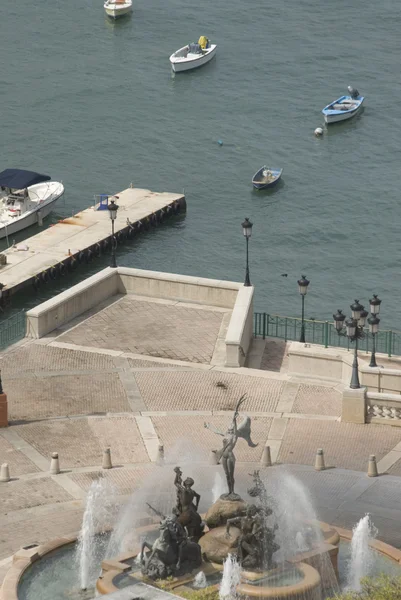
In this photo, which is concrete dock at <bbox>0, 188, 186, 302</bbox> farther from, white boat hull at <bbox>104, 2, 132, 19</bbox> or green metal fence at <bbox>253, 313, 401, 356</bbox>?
white boat hull at <bbox>104, 2, 132, 19</bbox>

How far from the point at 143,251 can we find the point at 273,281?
8.57m

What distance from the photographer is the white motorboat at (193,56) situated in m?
127

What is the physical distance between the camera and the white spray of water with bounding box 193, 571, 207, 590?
36.0 meters

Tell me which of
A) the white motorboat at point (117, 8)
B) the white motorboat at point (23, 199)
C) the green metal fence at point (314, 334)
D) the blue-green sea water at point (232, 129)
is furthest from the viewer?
the white motorboat at point (117, 8)

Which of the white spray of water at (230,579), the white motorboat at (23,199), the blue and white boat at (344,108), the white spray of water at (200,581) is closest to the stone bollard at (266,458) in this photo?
the white spray of water at (230,579)

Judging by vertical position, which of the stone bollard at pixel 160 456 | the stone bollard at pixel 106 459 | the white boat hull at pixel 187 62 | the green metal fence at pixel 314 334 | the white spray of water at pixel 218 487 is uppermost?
the white spray of water at pixel 218 487

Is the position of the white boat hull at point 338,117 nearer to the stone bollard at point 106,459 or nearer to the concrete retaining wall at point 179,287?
the concrete retaining wall at point 179,287

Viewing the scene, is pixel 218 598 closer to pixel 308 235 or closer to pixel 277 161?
pixel 308 235

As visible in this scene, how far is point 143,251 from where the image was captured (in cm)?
8894

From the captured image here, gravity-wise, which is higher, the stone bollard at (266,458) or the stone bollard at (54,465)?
the stone bollard at (54,465)

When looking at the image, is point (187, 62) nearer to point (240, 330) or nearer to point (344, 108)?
point (344, 108)

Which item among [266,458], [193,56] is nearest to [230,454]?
[266,458]

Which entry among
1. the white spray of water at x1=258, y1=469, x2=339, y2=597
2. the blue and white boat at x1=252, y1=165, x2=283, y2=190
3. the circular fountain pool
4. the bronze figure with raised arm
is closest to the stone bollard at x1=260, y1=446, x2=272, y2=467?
the white spray of water at x1=258, y1=469, x2=339, y2=597

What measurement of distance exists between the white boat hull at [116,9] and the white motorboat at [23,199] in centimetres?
4591
